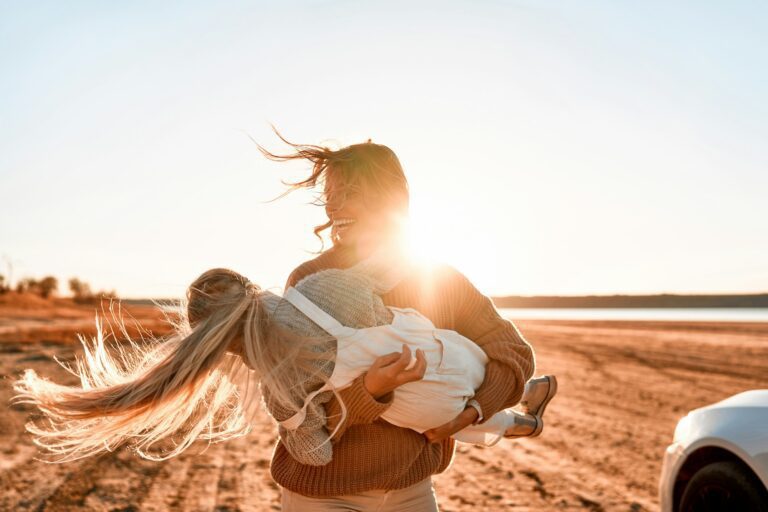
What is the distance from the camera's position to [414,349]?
Answer: 2.36 m

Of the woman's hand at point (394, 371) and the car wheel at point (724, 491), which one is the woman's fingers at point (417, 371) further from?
the car wheel at point (724, 491)

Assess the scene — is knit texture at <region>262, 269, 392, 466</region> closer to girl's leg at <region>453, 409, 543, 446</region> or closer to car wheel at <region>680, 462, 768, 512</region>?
girl's leg at <region>453, 409, 543, 446</region>

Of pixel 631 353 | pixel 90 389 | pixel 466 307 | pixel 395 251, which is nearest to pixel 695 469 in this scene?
pixel 466 307

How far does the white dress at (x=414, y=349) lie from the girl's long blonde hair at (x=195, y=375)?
0.07m

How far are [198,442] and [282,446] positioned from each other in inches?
276

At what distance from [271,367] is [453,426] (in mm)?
602

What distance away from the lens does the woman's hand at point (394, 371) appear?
2256mm

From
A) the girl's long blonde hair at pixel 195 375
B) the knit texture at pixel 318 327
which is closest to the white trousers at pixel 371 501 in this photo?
the knit texture at pixel 318 327

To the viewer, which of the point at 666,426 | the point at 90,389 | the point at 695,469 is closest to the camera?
the point at 90,389

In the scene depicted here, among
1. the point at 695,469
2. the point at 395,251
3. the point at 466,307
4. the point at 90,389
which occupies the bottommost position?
the point at 695,469

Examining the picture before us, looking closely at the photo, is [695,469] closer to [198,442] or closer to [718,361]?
[198,442]

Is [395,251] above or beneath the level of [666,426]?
above

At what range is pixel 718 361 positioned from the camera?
19.4 meters

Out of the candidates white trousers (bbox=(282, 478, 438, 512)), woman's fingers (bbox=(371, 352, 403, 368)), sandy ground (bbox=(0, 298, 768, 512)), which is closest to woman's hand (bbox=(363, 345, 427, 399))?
woman's fingers (bbox=(371, 352, 403, 368))
